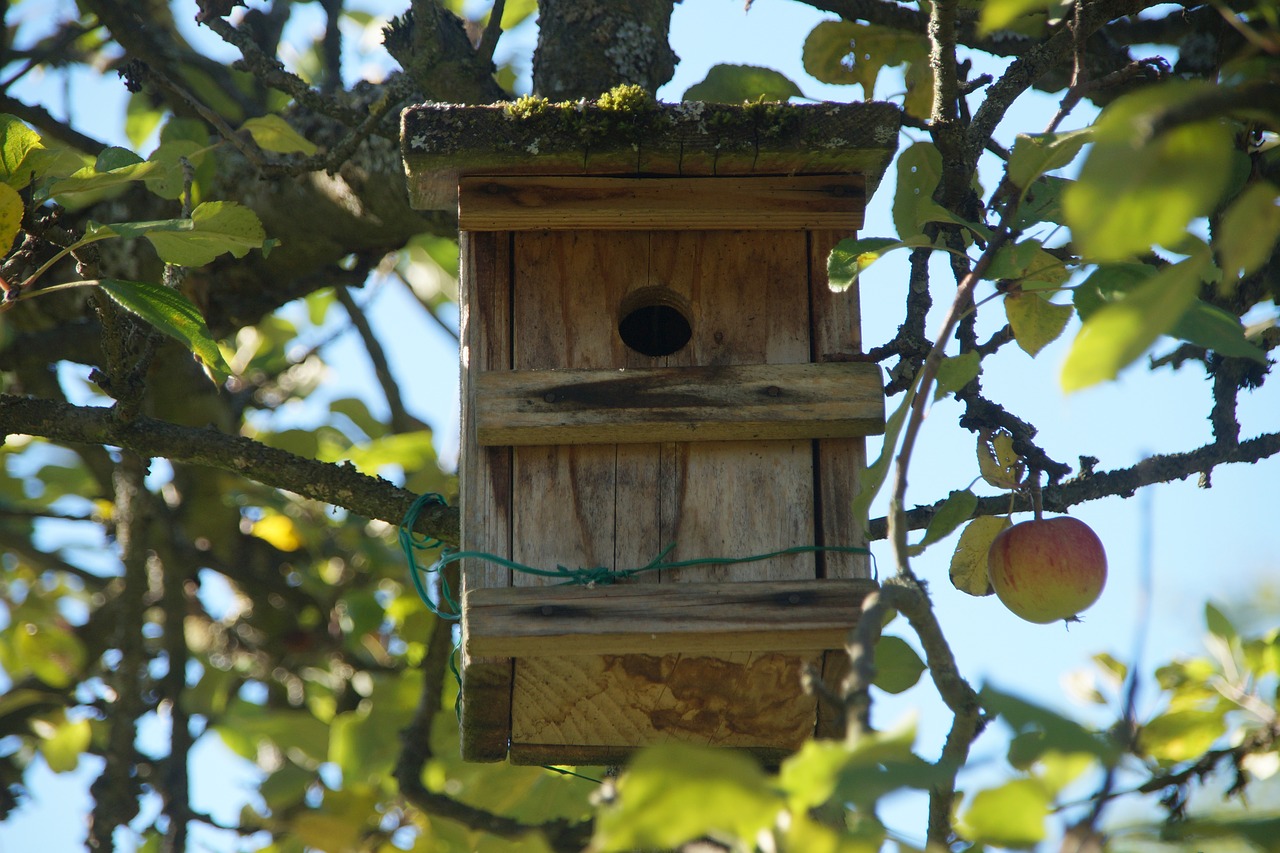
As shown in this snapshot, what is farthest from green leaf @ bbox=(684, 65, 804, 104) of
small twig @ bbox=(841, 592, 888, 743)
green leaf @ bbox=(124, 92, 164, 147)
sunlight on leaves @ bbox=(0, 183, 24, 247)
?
green leaf @ bbox=(124, 92, 164, 147)

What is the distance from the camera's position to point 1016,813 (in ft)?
4.37

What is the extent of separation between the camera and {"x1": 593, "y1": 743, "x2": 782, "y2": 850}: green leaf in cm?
125

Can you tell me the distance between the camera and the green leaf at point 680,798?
1.25 metres

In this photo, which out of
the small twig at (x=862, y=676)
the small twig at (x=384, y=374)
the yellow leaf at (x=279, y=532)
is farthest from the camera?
the yellow leaf at (x=279, y=532)

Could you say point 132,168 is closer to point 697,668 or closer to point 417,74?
point 417,74

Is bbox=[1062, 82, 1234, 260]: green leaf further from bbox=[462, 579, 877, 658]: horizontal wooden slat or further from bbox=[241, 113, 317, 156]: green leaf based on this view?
bbox=[241, 113, 317, 156]: green leaf

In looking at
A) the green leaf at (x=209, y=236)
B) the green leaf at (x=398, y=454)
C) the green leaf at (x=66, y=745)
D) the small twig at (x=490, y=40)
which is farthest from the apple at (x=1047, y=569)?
the green leaf at (x=66, y=745)

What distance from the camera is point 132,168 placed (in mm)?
2459

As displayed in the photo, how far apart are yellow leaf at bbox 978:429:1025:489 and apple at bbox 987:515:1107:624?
0.08 m

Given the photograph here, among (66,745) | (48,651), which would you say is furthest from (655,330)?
(48,651)

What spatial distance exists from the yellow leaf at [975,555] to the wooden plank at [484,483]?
2.90 feet

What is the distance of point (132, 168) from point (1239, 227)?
1926 mm

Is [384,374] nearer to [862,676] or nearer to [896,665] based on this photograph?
[896,665]

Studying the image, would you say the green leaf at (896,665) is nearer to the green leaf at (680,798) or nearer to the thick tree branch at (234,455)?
the thick tree branch at (234,455)
